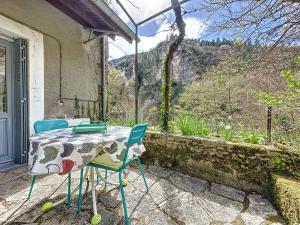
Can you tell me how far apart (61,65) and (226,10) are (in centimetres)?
311

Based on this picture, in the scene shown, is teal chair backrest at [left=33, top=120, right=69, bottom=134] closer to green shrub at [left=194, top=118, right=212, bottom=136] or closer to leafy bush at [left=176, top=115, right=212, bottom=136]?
leafy bush at [left=176, top=115, right=212, bottom=136]

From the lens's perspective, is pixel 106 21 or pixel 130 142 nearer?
pixel 130 142

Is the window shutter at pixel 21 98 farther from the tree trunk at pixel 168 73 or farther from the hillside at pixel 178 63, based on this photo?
the hillside at pixel 178 63

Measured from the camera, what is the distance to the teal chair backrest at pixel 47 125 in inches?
99.5

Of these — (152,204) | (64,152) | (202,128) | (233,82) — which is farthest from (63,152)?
(233,82)

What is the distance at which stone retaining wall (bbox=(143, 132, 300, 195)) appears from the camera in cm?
274

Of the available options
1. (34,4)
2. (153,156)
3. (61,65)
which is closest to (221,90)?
(153,156)

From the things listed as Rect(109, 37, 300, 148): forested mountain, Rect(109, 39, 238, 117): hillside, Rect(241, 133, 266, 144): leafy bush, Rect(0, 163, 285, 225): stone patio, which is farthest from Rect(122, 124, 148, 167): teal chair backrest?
Rect(109, 39, 238, 117): hillside

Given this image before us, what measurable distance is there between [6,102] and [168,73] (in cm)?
280

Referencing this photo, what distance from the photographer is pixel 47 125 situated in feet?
8.88

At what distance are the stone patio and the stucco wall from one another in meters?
1.60

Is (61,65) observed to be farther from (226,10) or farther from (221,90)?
(221,90)

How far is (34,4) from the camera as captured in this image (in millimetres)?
3598

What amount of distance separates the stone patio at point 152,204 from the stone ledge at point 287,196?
0.39ft
